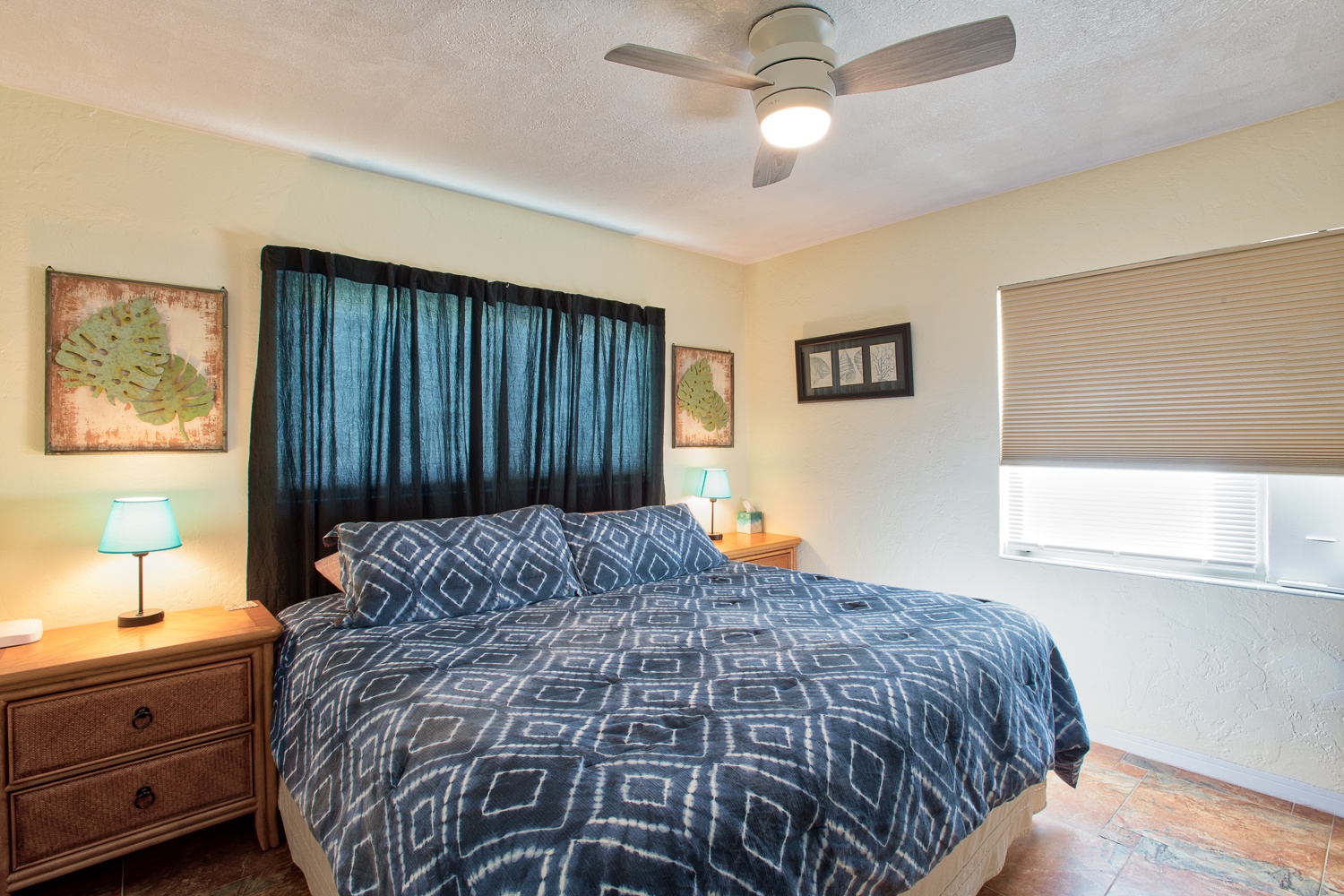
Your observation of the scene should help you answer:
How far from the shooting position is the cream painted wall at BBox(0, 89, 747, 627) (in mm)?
2113

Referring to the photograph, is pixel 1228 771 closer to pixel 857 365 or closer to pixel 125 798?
pixel 857 365

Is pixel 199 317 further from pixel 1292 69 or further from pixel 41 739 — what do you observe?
pixel 1292 69

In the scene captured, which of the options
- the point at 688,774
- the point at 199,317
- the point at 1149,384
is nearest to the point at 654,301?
the point at 199,317

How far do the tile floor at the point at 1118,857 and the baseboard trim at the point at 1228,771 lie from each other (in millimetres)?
43

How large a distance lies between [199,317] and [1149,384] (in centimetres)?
367

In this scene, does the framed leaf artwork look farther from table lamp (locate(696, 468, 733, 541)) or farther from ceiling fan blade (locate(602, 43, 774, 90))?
ceiling fan blade (locate(602, 43, 774, 90))

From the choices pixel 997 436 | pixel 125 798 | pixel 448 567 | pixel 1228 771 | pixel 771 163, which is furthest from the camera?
pixel 997 436

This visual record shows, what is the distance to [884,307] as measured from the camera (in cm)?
354

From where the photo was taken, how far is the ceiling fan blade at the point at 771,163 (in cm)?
212

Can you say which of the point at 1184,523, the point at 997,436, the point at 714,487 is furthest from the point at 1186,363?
the point at 714,487

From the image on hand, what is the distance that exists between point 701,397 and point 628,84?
6.85 ft

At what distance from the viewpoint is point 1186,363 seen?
8.48 feet

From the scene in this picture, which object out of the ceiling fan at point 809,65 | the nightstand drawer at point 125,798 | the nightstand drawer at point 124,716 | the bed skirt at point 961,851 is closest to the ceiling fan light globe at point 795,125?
the ceiling fan at point 809,65

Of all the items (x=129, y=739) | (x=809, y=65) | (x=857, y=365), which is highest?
(x=809, y=65)
